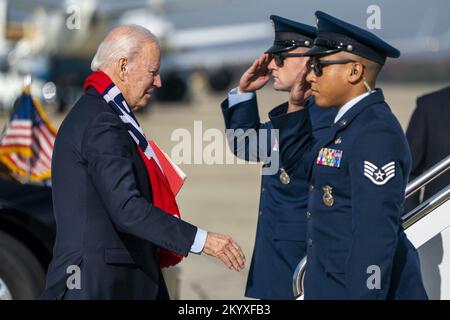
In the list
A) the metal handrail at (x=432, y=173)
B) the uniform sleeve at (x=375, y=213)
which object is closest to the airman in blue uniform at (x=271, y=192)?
the metal handrail at (x=432, y=173)

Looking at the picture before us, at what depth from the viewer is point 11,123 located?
22.2 ft

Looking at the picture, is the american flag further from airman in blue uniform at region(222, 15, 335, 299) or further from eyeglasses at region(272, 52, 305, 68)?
eyeglasses at region(272, 52, 305, 68)

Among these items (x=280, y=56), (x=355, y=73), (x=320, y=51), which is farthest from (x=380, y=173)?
(x=280, y=56)

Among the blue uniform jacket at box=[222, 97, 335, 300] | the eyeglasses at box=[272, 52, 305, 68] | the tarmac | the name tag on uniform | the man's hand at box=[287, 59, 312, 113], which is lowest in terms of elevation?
the tarmac

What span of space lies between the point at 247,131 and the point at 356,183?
52.5 inches

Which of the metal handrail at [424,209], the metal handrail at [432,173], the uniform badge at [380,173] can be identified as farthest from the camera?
the metal handrail at [432,173]

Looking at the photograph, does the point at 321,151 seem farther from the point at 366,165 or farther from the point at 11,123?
the point at 11,123

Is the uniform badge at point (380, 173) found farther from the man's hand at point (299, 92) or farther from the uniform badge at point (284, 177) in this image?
the uniform badge at point (284, 177)

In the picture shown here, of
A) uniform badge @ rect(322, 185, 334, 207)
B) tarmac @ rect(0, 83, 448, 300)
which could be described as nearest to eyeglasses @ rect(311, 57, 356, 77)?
uniform badge @ rect(322, 185, 334, 207)

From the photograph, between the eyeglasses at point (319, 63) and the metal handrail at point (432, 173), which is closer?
the eyeglasses at point (319, 63)

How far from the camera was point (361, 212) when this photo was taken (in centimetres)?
269

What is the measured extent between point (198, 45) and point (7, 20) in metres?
10.8

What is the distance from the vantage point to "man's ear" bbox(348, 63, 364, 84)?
9.53 ft

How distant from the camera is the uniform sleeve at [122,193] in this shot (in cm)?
290
